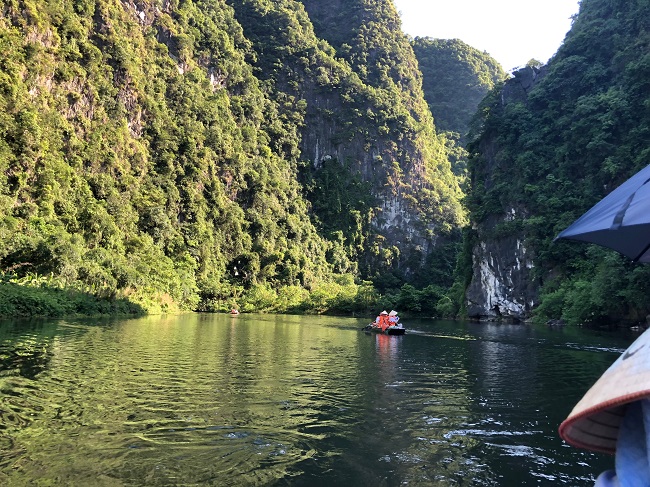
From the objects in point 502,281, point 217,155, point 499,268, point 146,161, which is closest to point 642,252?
point 502,281

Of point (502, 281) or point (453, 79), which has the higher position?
point (453, 79)

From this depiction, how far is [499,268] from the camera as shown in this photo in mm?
47406

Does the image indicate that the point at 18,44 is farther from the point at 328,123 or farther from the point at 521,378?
the point at 328,123

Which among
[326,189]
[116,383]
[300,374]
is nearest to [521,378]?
[300,374]

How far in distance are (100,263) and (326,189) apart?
5692 centimetres

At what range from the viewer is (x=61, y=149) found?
41.2 meters

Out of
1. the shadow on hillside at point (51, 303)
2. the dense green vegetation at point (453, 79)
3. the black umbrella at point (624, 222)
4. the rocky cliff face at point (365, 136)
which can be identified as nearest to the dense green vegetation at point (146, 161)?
the shadow on hillside at point (51, 303)

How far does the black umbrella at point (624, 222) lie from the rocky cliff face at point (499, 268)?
4382 cm

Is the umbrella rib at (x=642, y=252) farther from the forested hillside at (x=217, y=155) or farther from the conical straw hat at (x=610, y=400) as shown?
the forested hillside at (x=217, y=155)

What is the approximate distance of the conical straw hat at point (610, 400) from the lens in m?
1.51

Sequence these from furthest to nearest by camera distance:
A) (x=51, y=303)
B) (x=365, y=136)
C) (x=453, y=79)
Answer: (x=453, y=79) < (x=365, y=136) < (x=51, y=303)

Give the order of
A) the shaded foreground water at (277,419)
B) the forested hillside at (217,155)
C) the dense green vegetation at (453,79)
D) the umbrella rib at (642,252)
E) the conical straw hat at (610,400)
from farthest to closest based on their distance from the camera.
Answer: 1. the dense green vegetation at (453,79)
2. the forested hillside at (217,155)
3. the shaded foreground water at (277,419)
4. the umbrella rib at (642,252)
5. the conical straw hat at (610,400)

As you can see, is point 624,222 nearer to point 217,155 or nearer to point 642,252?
point 642,252

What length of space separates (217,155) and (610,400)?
66.2m
